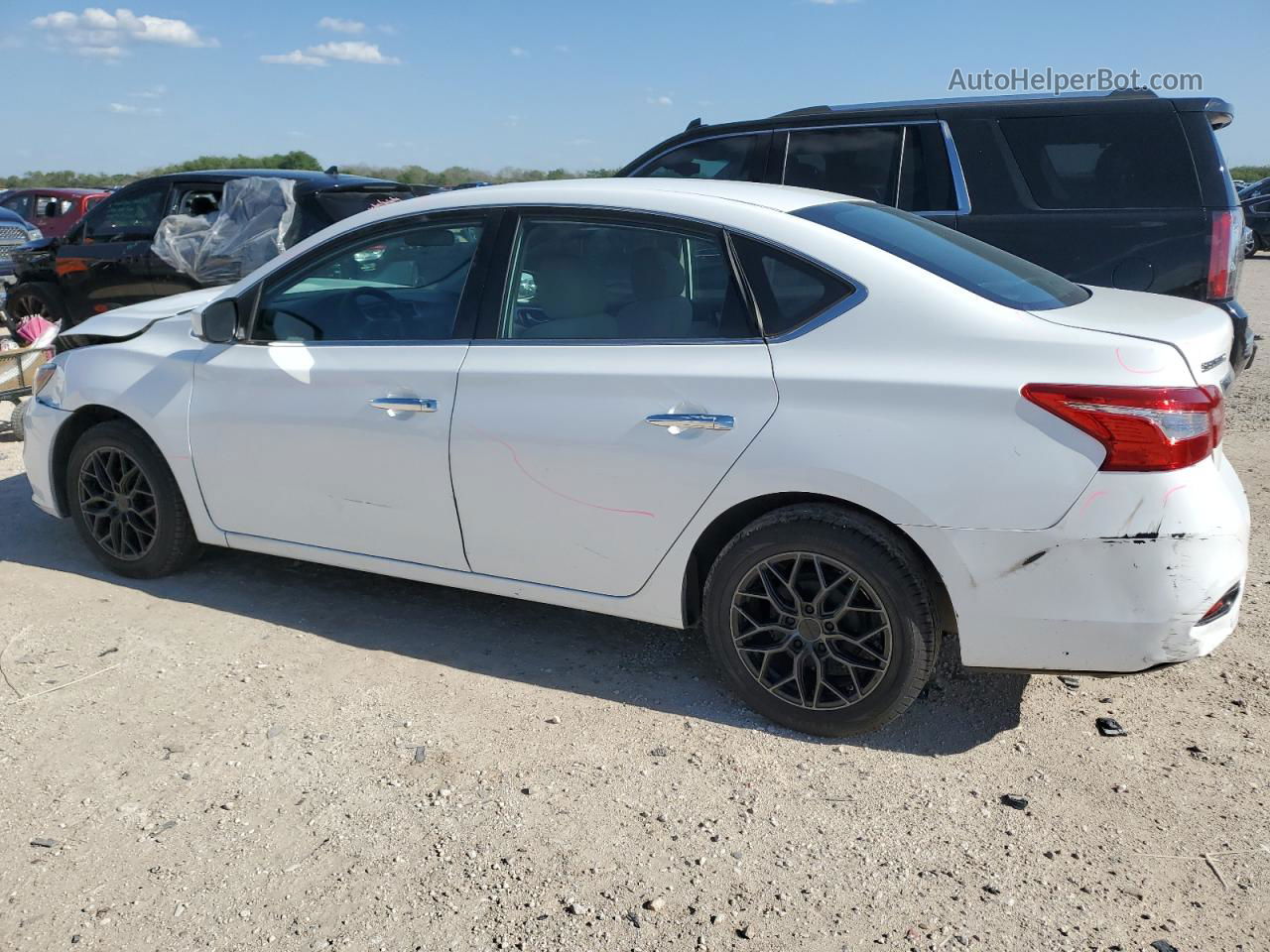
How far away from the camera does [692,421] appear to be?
341 centimetres

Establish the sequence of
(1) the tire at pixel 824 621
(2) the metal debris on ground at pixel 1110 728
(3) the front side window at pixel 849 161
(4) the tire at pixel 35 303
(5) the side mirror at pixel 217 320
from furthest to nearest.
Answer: (4) the tire at pixel 35 303 < (3) the front side window at pixel 849 161 < (5) the side mirror at pixel 217 320 < (2) the metal debris on ground at pixel 1110 728 < (1) the tire at pixel 824 621

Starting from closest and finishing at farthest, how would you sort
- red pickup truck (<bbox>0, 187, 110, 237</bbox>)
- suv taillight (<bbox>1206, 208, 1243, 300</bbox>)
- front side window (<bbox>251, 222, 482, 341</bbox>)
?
1. front side window (<bbox>251, 222, 482, 341</bbox>)
2. suv taillight (<bbox>1206, 208, 1243, 300</bbox>)
3. red pickup truck (<bbox>0, 187, 110, 237</bbox>)

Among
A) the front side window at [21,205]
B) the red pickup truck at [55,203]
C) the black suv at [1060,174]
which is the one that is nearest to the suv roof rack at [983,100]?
the black suv at [1060,174]

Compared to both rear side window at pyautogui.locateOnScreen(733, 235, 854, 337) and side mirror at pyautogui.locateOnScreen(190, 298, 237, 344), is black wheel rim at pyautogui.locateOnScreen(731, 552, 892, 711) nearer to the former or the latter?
rear side window at pyautogui.locateOnScreen(733, 235, 854, 337)

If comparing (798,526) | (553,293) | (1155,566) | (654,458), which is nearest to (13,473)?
(553,293)

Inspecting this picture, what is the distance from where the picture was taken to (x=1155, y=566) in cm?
296

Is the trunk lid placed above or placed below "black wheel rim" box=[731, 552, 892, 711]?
above

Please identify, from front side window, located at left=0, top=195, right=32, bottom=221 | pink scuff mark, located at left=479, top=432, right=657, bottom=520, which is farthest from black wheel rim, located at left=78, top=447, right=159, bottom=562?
front side window, located at left=0, top=195, right=32, bottom=221

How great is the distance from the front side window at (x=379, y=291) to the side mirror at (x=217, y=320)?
10cm

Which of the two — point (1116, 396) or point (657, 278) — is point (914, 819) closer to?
point (1116, 396)

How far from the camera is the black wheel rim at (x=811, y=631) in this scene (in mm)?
3320

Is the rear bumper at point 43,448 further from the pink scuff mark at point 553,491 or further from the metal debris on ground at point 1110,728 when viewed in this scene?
the metal debris on ground at point 1110,728

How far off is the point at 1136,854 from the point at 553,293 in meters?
2.47

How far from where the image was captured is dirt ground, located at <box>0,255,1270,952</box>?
8.73ft
